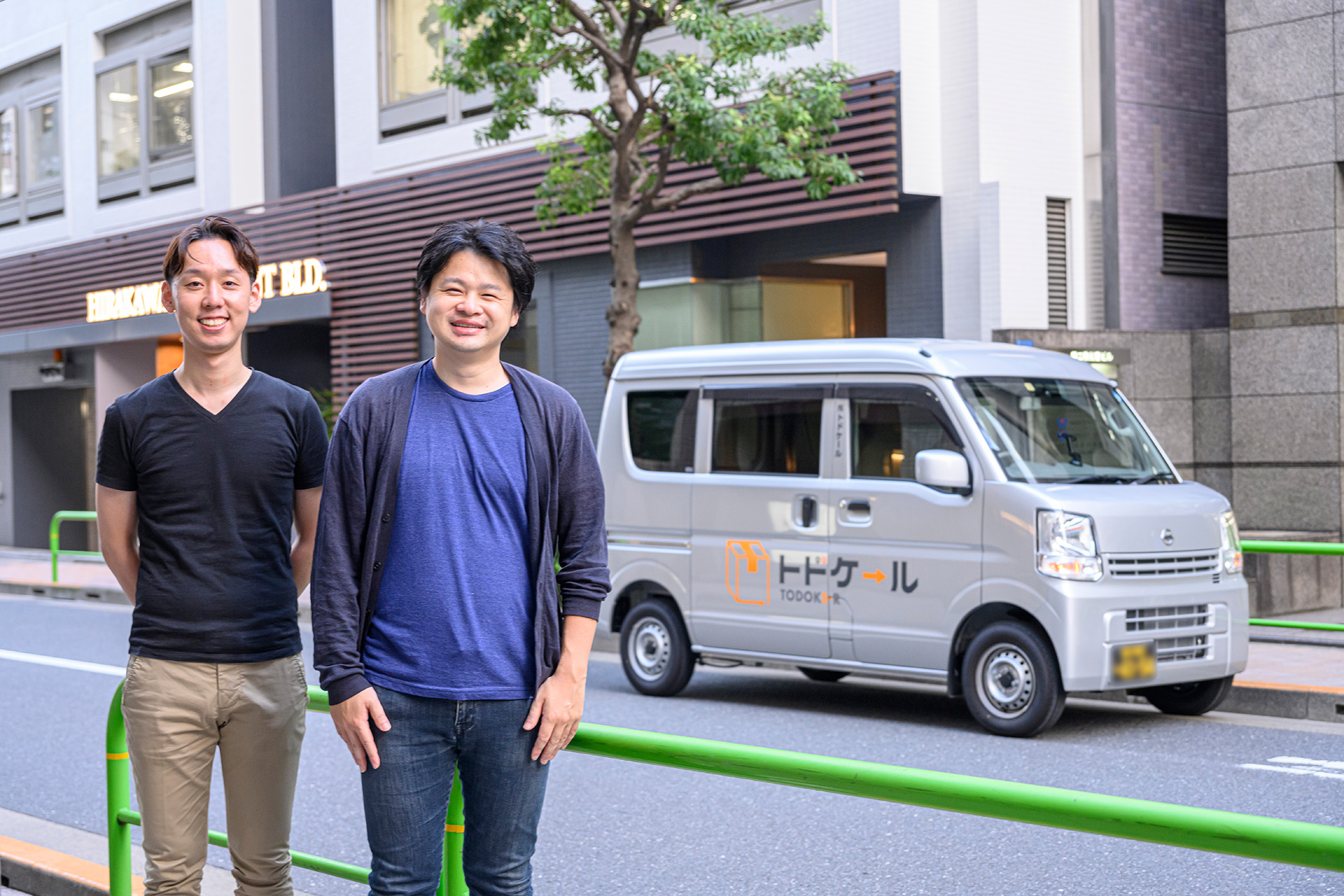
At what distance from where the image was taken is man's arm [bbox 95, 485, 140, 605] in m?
3.54

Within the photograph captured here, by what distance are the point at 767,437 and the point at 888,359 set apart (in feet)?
3.30

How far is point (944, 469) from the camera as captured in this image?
27.6 ft

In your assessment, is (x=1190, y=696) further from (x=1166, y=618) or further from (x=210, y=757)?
(x=210, y=757)

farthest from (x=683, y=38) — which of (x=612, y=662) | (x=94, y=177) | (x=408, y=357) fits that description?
(x=94, y=177)

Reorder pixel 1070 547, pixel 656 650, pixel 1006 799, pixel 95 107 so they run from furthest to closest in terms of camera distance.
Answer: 1. pixel 95 107
2. pixel 656 650
3. pixel 1070 547
4. pixel 1006 799

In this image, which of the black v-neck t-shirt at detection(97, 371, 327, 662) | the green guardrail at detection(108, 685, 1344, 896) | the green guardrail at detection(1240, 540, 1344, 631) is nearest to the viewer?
the green guardrail at detection(108, 685, 1344, 896)

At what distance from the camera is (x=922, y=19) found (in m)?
15.2

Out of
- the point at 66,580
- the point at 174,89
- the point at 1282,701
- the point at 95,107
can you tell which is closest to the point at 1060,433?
the point at 1282,701

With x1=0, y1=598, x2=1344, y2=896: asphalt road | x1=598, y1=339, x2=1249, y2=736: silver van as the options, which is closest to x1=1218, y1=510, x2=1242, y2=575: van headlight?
x1=598, y1=339, x2=1249, y2=736: silver van

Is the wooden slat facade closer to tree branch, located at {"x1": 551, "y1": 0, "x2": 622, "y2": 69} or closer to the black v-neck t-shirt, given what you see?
tree branch, located at {"x1": 551, "y1": 0, "x2": 622, "y2": 69}

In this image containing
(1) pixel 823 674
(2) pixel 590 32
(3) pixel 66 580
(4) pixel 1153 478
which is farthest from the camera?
(3) pixel 66 580

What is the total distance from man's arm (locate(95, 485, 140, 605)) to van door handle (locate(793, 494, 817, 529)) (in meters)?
5.91

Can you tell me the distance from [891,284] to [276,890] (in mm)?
12926

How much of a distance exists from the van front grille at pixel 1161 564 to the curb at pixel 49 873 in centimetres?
521
